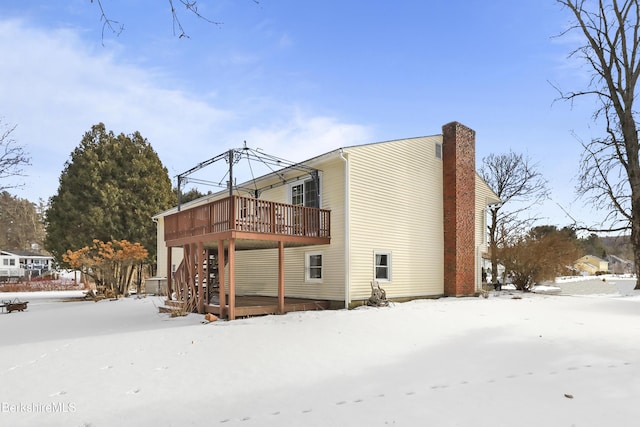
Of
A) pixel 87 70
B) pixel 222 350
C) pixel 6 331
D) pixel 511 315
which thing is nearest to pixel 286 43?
pixel 87 70

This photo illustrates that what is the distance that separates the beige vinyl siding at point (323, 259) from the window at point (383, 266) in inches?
66.8

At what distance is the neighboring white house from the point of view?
13312mm

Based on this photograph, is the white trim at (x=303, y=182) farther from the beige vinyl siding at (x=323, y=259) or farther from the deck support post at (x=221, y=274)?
the deck support post at (x=221, y=274)

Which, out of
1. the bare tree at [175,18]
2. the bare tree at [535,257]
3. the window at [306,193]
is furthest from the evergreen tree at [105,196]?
the bare tree at [175,18]

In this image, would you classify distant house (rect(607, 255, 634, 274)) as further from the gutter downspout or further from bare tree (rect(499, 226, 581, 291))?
the gutter downspout

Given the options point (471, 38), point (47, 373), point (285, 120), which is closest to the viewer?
point (47, 373)

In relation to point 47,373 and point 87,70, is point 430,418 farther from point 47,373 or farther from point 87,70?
point 87,70

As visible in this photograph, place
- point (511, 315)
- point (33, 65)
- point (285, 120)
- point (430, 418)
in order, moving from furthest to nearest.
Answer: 1. point (285, 120)
2. point (511, 315)
3. point (33, 65)
4. point (430, 418)

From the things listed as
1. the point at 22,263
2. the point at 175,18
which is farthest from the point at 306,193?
the point at 22,263

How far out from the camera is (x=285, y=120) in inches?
739

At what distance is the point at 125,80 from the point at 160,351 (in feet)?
25.7

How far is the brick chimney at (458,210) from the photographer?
1756 cm

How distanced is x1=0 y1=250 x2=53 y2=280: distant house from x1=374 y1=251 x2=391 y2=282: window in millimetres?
53793

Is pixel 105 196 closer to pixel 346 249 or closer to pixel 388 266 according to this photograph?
pixel 346 249
